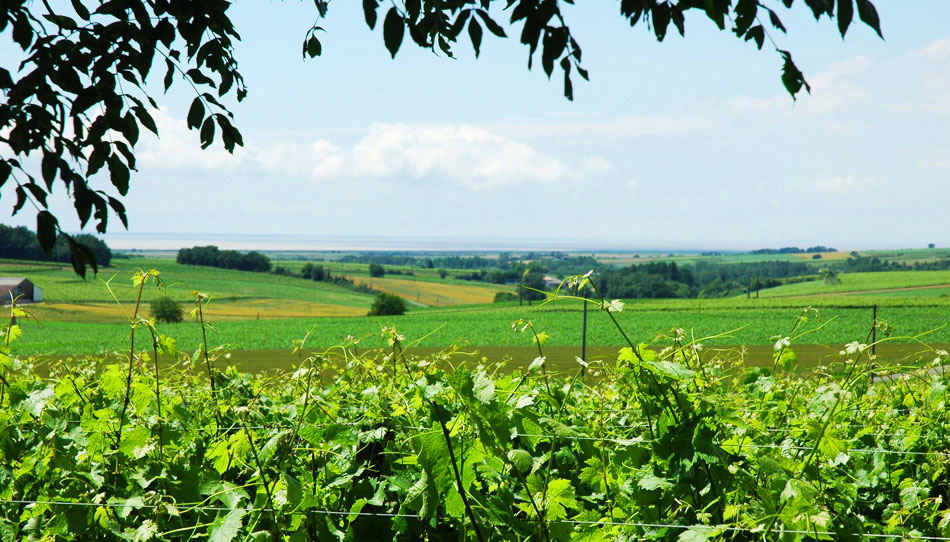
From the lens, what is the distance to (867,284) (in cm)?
8406

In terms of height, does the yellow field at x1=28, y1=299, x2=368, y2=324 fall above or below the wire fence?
→ below

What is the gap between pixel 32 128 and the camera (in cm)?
211

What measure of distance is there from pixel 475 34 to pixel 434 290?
88832mm

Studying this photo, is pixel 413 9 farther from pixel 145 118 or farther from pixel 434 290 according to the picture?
pixel 434 290

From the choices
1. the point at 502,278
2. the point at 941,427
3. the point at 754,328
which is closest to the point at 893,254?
the point at 502,278

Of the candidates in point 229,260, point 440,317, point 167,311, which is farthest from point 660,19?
point 229,260

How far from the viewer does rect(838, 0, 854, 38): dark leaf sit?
193cm

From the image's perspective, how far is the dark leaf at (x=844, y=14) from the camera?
6.32ft

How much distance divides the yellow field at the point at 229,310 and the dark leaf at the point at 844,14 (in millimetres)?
55642

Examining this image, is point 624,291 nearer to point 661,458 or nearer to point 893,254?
point 661,458

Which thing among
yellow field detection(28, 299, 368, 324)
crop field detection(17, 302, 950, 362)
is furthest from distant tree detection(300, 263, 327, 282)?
crop field detection(17, 302, 950, 362)

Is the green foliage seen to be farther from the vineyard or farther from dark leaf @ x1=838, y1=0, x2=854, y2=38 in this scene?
dark leaf @ x1=838, y1=0, x2=854, y2=38

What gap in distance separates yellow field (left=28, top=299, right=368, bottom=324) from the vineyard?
54.3 m

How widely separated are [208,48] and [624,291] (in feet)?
245
